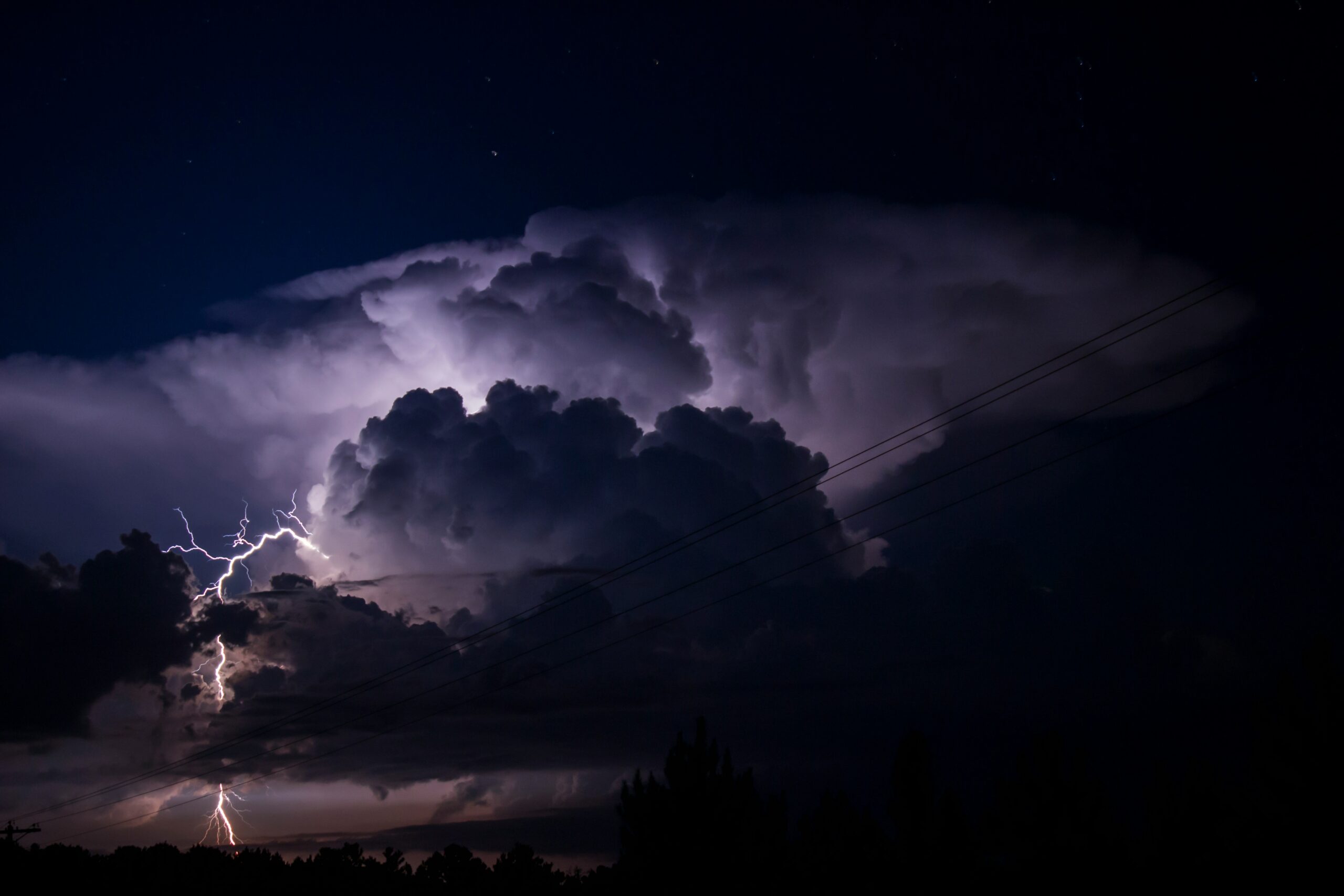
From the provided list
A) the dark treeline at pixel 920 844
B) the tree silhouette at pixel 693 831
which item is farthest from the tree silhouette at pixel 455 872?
the tree silhouette at pixel 693 831

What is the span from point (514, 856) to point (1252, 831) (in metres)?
58.2

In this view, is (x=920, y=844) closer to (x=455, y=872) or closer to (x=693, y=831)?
(x=693, y=831)

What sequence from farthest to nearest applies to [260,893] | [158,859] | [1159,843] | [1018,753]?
[158,859] < [260,893] < [1018,753] < [1159,843]

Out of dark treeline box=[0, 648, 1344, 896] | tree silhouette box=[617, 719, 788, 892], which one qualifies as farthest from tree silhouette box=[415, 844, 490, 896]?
tree silhouette box=[617, 719, 788, 892]

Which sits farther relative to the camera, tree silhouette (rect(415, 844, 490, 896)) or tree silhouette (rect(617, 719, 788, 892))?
tree silhouette (rect(415, 844, 490, 896))

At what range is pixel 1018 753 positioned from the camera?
54.1 metres

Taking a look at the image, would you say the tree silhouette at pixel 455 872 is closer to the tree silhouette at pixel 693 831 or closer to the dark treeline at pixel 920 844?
the dark treeline at pixel 920 844

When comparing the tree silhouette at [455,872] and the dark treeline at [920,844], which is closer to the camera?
the dark treeline at [920,844]

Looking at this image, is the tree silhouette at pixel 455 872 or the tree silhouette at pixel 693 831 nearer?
the tree silhouette at pixel 693 831

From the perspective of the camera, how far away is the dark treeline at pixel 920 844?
3700cm

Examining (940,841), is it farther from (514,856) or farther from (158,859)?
(158,859)

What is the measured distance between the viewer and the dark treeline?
3700 cm

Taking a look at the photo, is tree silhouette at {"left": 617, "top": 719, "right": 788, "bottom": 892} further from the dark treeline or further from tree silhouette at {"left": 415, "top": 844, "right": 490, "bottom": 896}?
→ tree silhouette at {"left": 415, "top": 844, "right": 490, "bottom": 896}

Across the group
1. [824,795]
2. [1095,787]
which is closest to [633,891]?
[1095,787]
